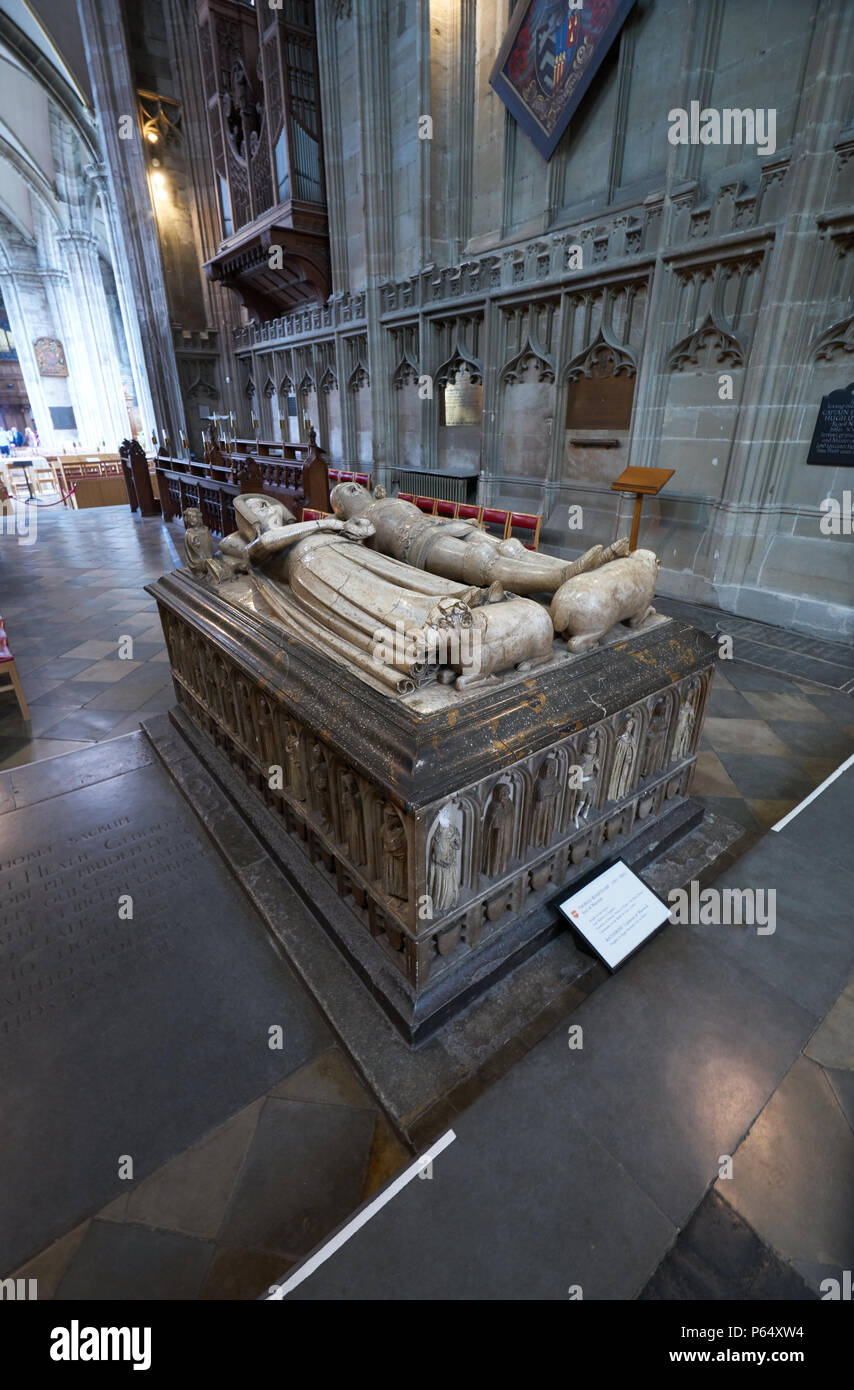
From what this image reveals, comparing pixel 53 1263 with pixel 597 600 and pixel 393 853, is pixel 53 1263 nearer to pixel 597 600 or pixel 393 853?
pixel 393 853

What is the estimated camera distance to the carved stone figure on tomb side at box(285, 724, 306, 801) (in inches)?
80.0

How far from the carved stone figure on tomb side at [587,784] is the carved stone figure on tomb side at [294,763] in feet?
3.06

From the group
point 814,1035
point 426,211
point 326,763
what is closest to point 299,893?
point 326,763

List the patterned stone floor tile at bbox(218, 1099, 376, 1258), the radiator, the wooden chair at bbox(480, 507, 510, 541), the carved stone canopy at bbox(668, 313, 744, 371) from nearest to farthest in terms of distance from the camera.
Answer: the patterned stone floor tile at bbox(218, 1099, 376, 1258)
the carved stone canopy at bbox(668, 313, 744, 371)
the wooden chair at bbox(480, 507, 510, 541)
the radiator

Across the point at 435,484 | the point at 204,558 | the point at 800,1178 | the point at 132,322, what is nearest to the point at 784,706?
the point at 800,1178

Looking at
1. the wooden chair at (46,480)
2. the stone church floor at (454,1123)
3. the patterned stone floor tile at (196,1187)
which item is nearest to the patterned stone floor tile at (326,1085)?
the stone church floor at (454,1123)

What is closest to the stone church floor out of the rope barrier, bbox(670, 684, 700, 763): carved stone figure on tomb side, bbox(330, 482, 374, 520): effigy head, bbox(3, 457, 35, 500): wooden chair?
bbox(670, 684, 700, 763): carved stone figure on tomb side

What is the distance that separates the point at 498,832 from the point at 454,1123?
2.28 ft

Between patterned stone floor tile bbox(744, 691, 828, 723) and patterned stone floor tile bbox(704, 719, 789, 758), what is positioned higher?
patterned stone floor tile bbox(744, 691, 828, 723)

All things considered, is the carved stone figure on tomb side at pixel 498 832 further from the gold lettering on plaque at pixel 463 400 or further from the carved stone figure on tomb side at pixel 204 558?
Result: the gold lettering on plaque at pixel 463 400

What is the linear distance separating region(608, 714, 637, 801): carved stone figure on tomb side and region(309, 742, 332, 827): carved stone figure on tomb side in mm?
974

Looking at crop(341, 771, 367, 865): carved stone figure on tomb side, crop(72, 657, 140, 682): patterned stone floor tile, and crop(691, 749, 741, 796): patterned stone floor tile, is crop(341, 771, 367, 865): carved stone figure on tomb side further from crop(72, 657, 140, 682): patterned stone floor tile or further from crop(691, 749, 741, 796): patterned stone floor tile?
crop(72, 657, 140, 682): patterned stone floor tile

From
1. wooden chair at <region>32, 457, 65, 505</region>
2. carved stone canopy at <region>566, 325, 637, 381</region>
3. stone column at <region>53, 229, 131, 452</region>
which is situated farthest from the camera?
stone column at <region>53, 229, 131, 452</region>

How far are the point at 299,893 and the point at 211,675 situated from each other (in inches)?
46.1
